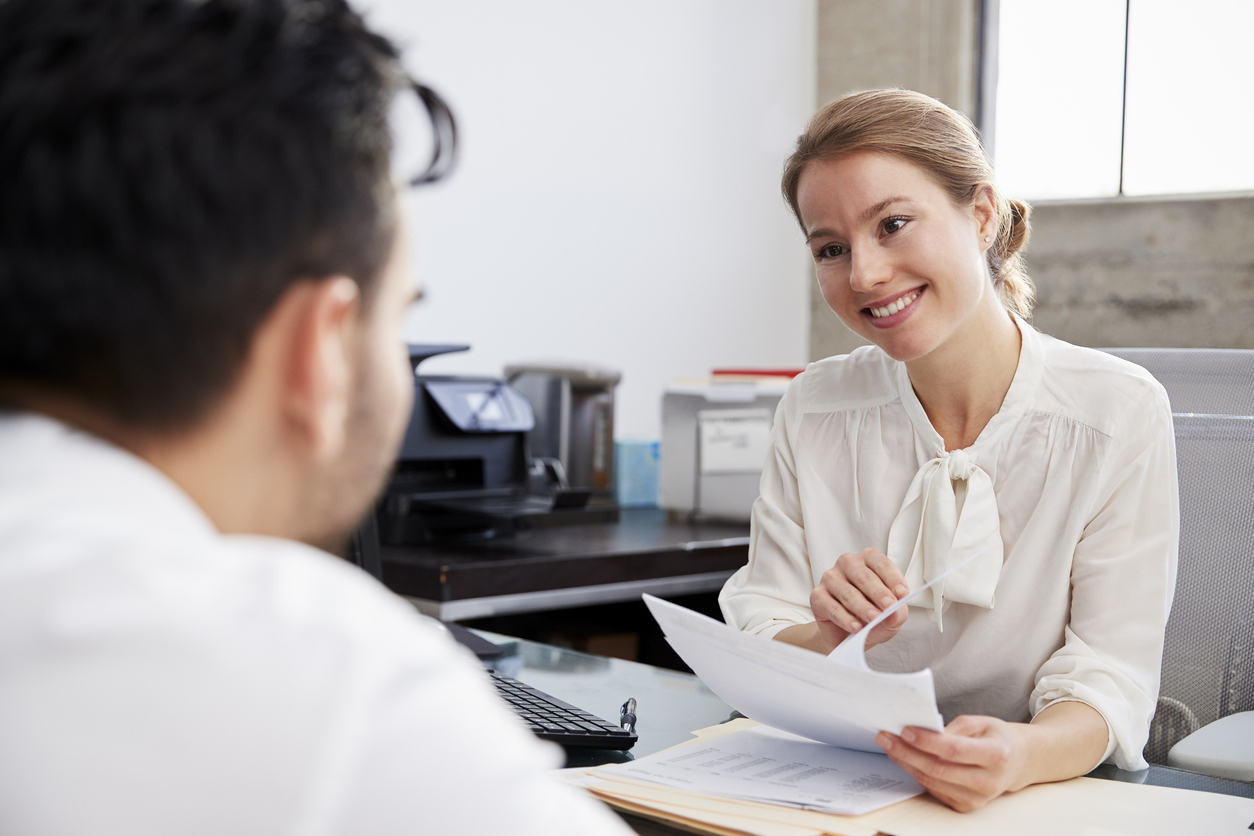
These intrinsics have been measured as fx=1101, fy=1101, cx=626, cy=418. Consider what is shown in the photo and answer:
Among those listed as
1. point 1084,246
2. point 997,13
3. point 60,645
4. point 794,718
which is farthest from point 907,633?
point 997,13

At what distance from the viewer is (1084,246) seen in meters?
3.88

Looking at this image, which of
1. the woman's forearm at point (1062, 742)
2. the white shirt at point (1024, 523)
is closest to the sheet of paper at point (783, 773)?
the woman's forearm at point (1062, 742)

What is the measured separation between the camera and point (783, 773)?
3.02 feet

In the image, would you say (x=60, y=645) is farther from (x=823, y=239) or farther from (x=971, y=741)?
(x=823, y=239)

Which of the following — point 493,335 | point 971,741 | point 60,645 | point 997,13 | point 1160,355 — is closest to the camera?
point 60,645

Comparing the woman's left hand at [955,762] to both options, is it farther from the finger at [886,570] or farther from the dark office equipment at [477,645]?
the dark office equipment at [477,645]

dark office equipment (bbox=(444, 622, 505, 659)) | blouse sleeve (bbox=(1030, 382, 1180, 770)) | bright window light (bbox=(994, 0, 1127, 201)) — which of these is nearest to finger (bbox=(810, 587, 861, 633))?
blouse sleeve (bbox=(1030, 382, 1180, 770))

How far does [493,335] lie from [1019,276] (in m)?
1.96

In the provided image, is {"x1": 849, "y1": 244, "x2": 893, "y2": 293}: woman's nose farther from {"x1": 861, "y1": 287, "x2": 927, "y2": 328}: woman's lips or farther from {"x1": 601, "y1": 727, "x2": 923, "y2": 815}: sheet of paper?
{"x1": 601, "y1": 727, "x2": 923, "y2": 815}: sheet of paper

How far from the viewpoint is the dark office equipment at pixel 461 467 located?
2201mm

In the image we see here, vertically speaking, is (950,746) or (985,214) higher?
(985,214)

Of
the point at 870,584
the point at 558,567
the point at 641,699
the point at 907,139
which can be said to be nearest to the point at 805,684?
the point at 870,584

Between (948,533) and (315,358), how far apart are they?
97cm

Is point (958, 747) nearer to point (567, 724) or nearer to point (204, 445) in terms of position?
point (567, 724)
